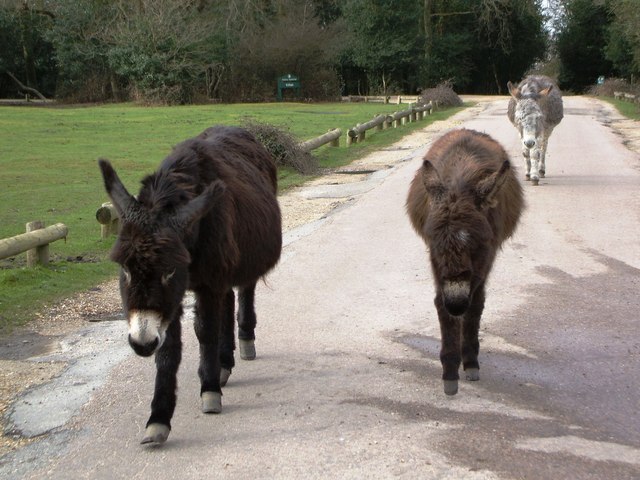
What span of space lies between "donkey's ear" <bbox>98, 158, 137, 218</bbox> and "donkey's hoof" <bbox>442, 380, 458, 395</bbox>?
8.31 feet

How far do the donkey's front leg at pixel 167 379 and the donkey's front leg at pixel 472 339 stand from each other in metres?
2.23

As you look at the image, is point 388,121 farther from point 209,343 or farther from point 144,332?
point 144,332

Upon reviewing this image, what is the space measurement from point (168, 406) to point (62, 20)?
155 feet

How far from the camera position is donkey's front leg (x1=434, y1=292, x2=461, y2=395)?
5348mm

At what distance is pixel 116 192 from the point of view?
14.9ft

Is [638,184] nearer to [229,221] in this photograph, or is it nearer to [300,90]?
[229,221]

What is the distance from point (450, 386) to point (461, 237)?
1110 mm

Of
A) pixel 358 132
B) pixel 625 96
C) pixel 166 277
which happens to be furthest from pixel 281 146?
pixel 625 96

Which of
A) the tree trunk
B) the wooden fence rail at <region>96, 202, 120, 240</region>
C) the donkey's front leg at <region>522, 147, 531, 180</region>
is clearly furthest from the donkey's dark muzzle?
the tree trunk

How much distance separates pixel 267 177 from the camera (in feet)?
21.2

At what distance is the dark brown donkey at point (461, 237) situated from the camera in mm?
5027

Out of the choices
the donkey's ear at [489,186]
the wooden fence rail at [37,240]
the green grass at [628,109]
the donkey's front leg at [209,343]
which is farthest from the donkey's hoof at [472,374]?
the green grass at [628,109]

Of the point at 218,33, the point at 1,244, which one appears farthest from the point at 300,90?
the point at 1,244

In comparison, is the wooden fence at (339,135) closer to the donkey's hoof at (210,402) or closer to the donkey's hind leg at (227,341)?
the donkey's hind leg at (227,341)
